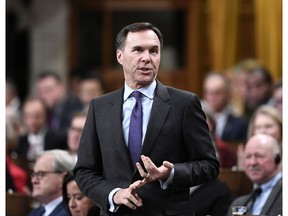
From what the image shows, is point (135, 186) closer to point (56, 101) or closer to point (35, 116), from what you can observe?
point (35, 116)

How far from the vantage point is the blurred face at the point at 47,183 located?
5.37m

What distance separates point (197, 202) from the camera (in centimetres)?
556

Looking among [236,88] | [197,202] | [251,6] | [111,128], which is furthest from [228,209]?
[251,6]

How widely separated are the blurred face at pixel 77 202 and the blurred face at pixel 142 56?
4.86 feet

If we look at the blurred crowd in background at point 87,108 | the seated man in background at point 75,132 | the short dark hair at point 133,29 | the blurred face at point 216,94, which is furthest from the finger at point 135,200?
the blurred face at point 216,94

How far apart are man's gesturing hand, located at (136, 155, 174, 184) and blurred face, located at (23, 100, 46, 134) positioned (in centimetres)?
541

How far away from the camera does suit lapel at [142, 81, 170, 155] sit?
372 centimetres

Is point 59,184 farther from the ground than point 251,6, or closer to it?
closer to it

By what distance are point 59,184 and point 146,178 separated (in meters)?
1.92

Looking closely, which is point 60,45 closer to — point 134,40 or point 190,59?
point 190,59

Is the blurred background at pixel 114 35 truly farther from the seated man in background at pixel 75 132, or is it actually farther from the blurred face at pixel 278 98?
the seated man in background at pixel 75 132

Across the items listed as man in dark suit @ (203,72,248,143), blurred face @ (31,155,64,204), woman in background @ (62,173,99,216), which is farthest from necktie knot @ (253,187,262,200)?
man in dark suit @ (203,72,248,143)

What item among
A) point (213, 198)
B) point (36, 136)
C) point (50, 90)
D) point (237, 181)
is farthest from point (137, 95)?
point (50, 90)

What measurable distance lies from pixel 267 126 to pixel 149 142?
9.41 ft
